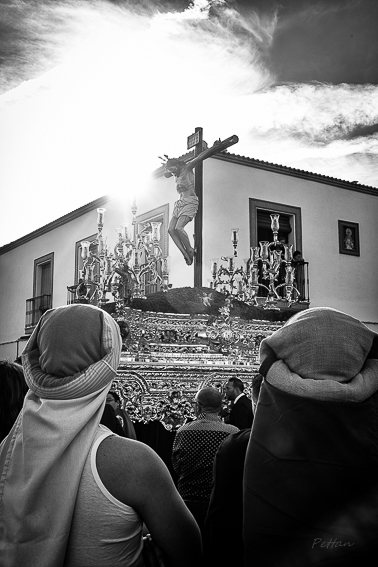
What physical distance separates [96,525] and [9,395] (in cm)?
54

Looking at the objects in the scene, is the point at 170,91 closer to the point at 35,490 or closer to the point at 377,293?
the point at 377,293

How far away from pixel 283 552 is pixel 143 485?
333 millimetres

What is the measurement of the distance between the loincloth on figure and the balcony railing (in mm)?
8501

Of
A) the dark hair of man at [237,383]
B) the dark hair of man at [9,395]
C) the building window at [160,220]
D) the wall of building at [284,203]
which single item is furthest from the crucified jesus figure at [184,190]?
the dark hair of man at [9,395]

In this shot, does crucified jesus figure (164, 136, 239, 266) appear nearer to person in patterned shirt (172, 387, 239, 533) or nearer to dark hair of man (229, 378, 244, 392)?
dark hair of man (229, 378, 244, 392)

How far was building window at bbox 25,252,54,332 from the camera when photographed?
1455cm

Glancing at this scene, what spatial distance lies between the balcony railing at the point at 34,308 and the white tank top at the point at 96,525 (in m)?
13.2

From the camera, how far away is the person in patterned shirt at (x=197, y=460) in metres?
2.41

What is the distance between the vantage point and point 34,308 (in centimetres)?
1488

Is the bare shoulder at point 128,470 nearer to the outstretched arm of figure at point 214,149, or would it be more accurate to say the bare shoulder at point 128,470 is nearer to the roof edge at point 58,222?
the outstretched arm of figure at point 214,149

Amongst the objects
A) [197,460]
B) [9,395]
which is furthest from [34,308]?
[9,395]

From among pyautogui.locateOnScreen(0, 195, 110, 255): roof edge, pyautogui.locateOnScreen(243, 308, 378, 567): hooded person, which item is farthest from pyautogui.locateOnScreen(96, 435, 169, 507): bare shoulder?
pyautogui.locateOnScreen(0, 195, 110, 255): roof edge

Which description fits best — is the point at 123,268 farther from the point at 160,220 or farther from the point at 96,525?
the point at 160,220

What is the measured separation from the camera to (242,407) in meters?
4.39
